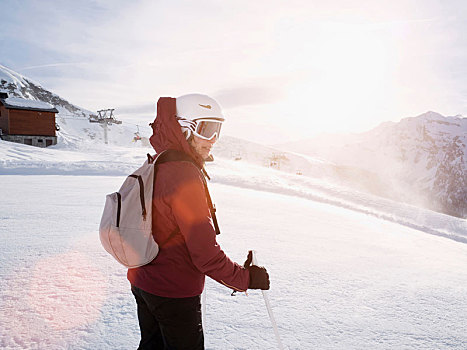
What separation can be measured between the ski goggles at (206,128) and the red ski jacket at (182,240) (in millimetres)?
113

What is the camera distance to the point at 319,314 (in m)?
3.20

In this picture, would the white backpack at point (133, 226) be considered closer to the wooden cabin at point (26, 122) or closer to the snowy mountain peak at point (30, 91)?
the wooden cabin at point (26, 122)

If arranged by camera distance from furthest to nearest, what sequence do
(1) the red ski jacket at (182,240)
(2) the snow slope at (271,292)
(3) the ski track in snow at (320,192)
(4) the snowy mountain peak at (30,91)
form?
1. (4) the snowy mountain peak at (30,91)
2. (3) the ski track in snow at (320,192)
3. (2) the snow slope at (271,292)
4. (1) the red ski jacket at (182,240)

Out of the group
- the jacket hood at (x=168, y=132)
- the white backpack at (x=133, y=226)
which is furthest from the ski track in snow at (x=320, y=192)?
the white backpack at (x=133, y=226)

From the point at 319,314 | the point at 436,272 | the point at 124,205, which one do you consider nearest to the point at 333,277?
the point at 319,314

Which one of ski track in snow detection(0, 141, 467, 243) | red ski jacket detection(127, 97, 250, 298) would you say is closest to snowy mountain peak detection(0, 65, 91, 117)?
ski track in snow detection(0, 141, 467, 243)

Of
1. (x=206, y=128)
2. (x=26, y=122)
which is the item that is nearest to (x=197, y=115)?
(x=206, y=128)

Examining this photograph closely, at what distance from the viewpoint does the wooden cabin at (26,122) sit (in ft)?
108

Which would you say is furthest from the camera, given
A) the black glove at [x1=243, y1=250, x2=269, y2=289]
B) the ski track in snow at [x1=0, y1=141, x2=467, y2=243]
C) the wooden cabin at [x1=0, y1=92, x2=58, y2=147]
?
the wooden cabin at [x1=0, y1=92, x2=58, y2=147]

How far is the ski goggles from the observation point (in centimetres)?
198

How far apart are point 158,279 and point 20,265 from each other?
3074 millimetres

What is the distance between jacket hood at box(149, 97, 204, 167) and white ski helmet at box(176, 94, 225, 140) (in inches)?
1.6

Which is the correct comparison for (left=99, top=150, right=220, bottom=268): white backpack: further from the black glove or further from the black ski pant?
the black glove

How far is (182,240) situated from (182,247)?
4 centimetres
